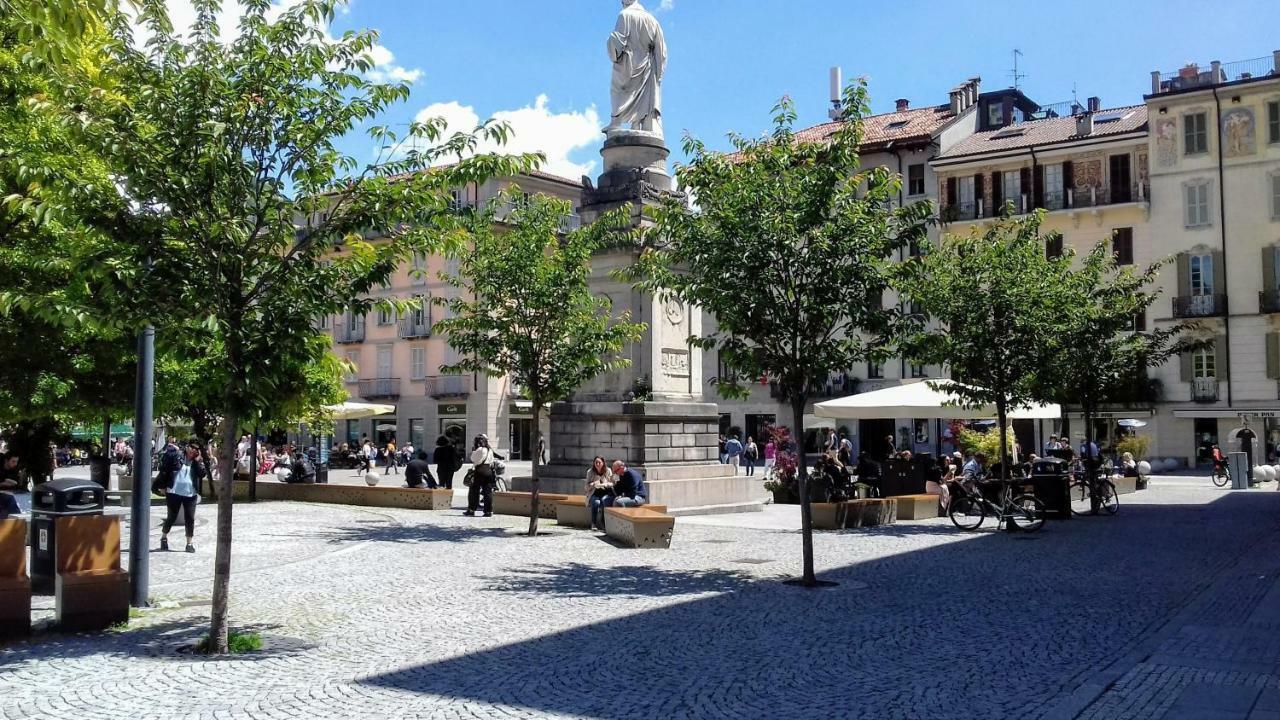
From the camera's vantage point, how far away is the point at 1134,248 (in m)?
47.3

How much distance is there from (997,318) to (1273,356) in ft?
102

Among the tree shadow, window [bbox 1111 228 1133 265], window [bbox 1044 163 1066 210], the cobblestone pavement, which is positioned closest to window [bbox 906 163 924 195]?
window [bbox 1044 163 1066 210]

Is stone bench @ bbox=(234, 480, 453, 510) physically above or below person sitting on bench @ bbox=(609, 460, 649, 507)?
below

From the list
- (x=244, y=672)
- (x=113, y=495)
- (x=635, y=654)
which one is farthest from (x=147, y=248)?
(x=113, y=495)

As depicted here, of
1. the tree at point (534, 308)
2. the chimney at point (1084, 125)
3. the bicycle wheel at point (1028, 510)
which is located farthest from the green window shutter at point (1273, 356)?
the tree at point (534, 308)

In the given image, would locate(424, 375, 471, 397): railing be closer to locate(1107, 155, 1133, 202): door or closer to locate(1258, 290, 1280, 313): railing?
locate(1107, 155, 1133, 202): door

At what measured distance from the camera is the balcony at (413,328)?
2334 inches

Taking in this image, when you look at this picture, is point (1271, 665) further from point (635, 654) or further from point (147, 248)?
point (147, 248)

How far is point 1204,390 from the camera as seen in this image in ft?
147

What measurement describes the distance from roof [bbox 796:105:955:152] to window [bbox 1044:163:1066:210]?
5381 millimetres

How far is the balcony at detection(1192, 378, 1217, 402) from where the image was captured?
147 ft

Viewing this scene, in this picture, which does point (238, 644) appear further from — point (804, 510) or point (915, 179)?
point (915, 179)

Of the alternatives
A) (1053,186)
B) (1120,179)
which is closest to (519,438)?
(1053,186)

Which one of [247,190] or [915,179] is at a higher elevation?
[915,179]
